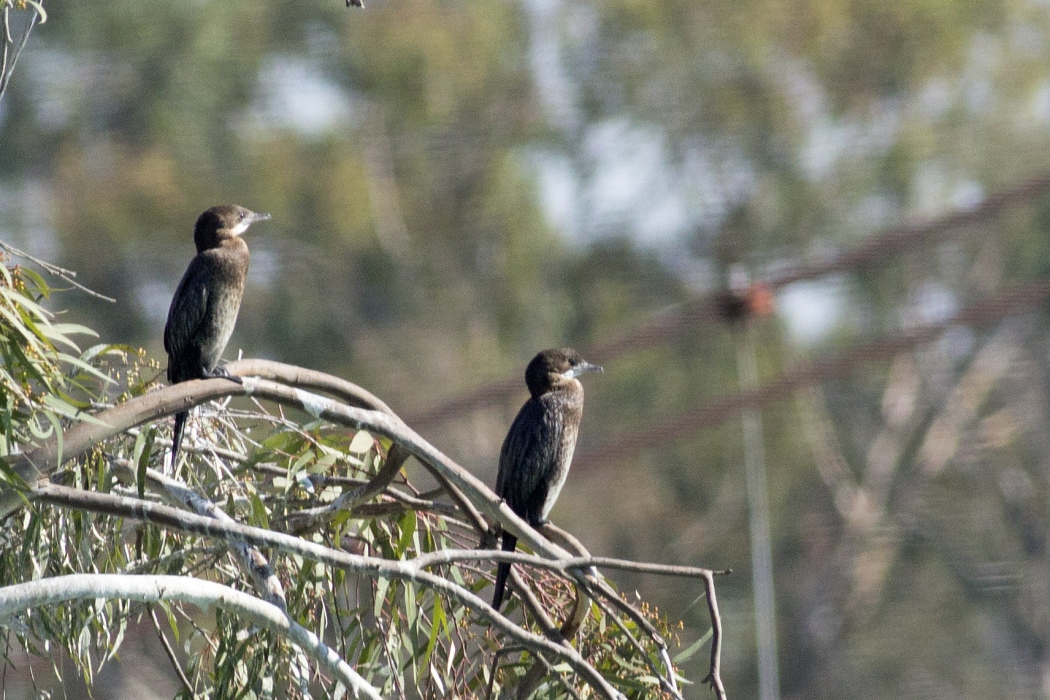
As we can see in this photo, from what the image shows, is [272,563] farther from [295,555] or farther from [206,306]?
[206,306]

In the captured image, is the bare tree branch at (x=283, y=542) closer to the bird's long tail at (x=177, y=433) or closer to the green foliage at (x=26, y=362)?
the green foliage at (x=26, y=362)

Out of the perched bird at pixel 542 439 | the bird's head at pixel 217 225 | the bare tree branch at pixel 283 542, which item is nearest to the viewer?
the bare tree branch at pixel 283 542

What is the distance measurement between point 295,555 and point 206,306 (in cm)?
66

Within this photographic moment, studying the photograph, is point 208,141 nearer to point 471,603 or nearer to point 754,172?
point 754,172

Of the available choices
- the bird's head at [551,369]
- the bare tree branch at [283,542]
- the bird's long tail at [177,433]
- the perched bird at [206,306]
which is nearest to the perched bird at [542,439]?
the bird's head at [551,369]

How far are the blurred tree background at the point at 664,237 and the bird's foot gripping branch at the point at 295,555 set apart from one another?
382 cm

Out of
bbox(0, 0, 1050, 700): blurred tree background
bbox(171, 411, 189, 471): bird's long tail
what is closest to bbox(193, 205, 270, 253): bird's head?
bbox(171, 411, 189, 471): bird's long tail

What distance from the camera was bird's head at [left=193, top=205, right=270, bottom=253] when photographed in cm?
265

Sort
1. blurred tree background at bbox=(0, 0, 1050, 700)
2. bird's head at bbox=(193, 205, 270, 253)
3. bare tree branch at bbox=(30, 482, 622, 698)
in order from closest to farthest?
bare tree branch at bbox=(30, 482, 622, 698)
bird's head at bbox=(193, 205, 270, 253)
blurred tree background at bbox=(0, 0, 1050, 700)

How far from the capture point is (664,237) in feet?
23.5

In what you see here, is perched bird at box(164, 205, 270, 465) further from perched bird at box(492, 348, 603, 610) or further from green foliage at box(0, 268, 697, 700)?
perched bird at box(492, 348, 603, 610)

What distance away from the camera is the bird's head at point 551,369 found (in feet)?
9.30

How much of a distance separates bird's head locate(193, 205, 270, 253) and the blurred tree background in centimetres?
358

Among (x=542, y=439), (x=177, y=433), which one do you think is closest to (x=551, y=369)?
(x=542, y=439)
